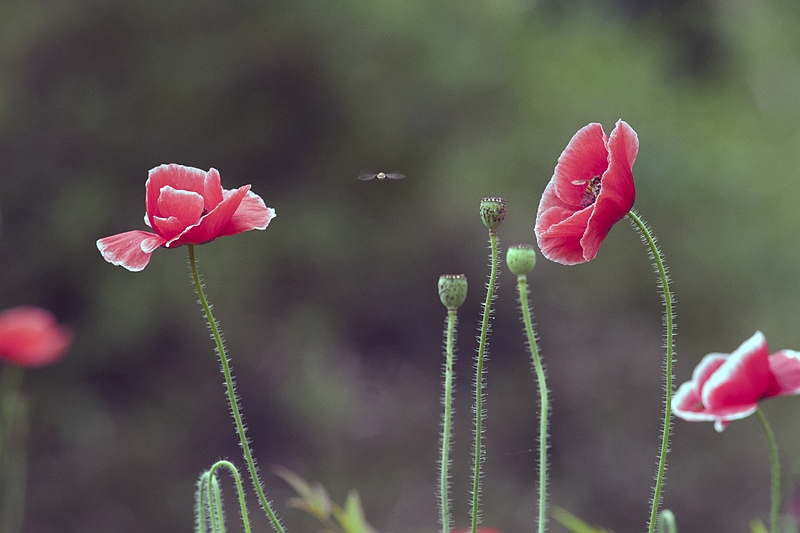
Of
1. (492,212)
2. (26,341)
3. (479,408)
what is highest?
(492,212)

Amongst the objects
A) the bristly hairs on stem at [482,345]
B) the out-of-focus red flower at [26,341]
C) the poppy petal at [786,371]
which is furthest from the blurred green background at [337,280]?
the bristly hairs on stem at [482,345]

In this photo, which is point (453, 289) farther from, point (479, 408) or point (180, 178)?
point (180, 178)

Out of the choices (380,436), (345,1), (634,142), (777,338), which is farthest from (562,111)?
(634,142)

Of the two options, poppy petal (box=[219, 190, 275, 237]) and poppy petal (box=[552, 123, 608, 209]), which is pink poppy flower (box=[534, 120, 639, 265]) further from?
poppy petal (box=[219, 190, 275, 237])

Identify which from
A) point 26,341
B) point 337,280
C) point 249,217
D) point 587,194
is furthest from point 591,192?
point 337,280

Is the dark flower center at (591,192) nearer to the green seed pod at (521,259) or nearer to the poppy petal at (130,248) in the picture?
the green seed pod at (521,259)

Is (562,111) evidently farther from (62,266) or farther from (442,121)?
(62,266)

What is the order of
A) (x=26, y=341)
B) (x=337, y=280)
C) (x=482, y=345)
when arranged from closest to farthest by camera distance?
(x=482, y=345)
(x=26, y=341)
(x=337, y=280)
